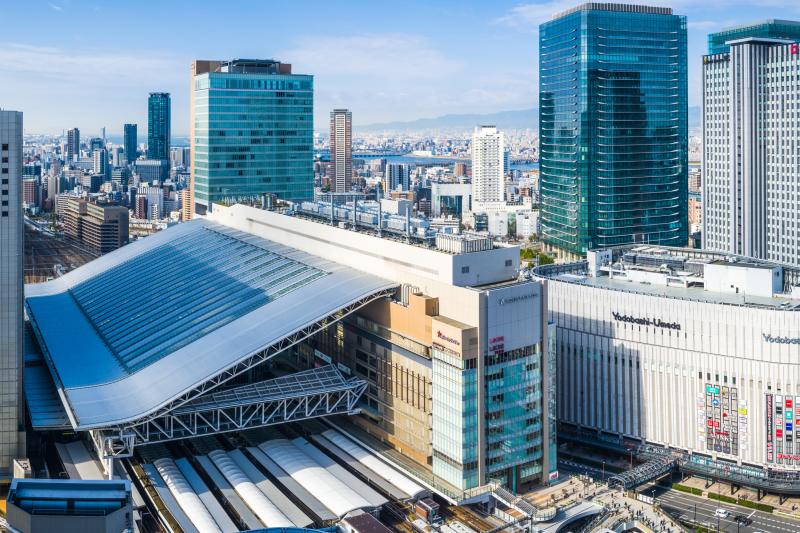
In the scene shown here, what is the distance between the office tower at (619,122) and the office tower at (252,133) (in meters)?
32.4

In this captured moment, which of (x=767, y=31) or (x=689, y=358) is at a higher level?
(x=767, y=31)

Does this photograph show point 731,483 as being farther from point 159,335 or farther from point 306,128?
point 306,128

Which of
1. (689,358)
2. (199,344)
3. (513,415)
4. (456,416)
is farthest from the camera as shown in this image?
(689,358)

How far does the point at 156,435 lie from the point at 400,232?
19.9 m

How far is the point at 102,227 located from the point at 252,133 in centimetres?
5330

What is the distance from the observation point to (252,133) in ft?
359

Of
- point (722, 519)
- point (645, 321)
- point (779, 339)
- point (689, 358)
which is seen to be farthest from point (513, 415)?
point (779, 339)

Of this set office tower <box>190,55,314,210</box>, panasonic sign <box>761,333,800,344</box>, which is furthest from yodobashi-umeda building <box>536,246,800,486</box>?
office tower <box>190,55,314,210</box>

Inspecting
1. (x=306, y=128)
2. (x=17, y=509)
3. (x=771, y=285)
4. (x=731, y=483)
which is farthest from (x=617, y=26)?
(x=17, y=509)

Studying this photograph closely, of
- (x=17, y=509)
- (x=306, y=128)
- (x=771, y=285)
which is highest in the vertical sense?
(x=306, y=128)

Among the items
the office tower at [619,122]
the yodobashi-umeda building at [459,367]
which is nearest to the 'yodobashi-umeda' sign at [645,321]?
the yodobashi-umeda building at [459,367]

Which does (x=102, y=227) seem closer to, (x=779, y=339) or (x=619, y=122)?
(x=619, y=122)

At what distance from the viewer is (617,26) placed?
110 meters

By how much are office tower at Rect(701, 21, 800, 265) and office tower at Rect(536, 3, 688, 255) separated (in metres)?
5.09
